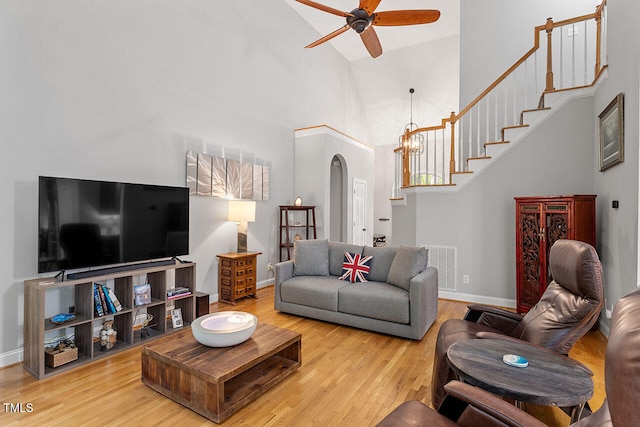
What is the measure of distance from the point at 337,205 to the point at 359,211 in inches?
21.4

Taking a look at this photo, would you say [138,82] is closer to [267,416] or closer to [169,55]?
[169,55]

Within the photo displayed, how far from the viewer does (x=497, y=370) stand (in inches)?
59.4

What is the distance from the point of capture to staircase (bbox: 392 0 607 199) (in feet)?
13.4

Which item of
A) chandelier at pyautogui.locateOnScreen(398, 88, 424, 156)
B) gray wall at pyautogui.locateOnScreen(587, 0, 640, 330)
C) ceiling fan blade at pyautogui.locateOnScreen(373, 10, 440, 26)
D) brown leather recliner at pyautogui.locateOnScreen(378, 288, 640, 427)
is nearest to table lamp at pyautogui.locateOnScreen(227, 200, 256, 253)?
chandelier at pyautogui.locateOnScreen(398, 88, 424, 156)

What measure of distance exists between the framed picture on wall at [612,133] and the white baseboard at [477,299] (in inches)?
75.5

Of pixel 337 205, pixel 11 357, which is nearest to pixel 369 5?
pixel 11 357

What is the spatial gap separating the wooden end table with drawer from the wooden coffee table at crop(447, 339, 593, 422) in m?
3.32

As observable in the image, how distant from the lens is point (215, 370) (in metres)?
2.02

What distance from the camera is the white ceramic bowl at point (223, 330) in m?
2.28

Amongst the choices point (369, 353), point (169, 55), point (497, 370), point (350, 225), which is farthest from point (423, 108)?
point (497, 370)

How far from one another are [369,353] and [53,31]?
4084 millimetres

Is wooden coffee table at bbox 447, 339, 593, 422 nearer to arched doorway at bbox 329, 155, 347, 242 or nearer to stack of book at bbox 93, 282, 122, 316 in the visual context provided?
stack of book at bbox 93, 282, 122, 316

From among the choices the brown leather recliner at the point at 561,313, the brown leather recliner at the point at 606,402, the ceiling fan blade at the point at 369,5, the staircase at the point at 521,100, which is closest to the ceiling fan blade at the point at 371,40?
the ceiling fan blade at the point at 369,5

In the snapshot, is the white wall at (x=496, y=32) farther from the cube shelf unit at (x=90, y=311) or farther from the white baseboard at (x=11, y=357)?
the white baseboard at (x=11, y=357)
